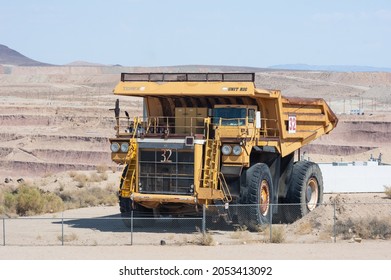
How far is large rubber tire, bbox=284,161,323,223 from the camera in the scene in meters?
30.7

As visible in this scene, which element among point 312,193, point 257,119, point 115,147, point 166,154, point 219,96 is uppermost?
point 219,96

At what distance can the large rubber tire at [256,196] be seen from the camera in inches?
1075

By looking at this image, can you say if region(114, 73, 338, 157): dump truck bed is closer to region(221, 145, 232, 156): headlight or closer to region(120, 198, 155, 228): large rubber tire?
region(221, 145, 232, 156): headlight

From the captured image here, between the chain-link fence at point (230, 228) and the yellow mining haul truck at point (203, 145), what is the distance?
0.21 metres

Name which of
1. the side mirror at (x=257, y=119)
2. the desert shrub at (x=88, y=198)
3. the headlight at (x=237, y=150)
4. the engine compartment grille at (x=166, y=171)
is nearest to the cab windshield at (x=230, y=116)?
the side mirror at (x=257, y=119)

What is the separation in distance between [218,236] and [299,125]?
18.9 feet

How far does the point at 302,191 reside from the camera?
31016mm

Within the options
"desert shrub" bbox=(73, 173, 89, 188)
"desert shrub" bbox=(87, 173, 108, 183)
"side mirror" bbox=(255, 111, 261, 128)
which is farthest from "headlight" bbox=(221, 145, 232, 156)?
"desert shrub" bbox=(87, 173, 108, 183)

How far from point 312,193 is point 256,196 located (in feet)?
18.6

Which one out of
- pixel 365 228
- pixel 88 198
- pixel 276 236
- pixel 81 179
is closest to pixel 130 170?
pixel 276 236

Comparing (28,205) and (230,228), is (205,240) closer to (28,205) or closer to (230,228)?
(230,228)

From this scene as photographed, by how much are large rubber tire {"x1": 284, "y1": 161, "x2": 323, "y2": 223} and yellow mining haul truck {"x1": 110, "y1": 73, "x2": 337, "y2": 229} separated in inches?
16.6

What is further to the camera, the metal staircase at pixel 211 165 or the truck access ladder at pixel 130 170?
the truck access ladder at pixel 130 170

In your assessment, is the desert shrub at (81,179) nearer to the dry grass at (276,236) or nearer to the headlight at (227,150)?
the headlight at (227,150)
